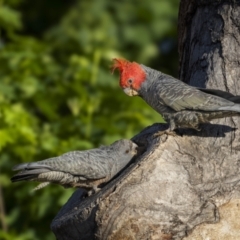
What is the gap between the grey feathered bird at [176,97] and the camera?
4527 millimetres

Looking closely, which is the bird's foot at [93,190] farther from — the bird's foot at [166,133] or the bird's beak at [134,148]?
the bird's foot at [166,133]

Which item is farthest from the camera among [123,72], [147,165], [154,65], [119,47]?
Result: [154,65]

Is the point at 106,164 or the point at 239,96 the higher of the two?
the point at 239,96

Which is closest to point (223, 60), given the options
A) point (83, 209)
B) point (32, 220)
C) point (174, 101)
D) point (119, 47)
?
point (174, 101)

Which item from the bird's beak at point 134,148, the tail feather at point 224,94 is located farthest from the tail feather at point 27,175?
the tail feather at point 224,94

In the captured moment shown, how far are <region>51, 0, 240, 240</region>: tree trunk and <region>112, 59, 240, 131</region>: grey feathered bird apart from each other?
0.09 metres

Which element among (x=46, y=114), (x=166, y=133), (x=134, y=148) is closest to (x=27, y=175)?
(x=134, y=148)

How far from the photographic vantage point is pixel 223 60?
4805 mm

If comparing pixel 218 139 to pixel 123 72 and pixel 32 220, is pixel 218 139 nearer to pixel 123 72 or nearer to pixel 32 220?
pixel 123 72

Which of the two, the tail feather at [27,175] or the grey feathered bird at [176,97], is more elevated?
the grey feathered bird at [176,97]

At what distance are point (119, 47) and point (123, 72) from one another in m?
4.91

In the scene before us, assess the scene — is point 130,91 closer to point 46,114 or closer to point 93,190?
point 93,190

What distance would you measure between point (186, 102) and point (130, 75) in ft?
1.45

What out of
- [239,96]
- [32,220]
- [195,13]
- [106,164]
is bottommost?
[32,220]
